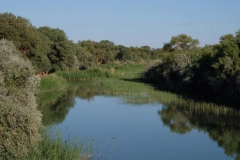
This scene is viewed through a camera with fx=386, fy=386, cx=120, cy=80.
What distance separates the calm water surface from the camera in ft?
45.3

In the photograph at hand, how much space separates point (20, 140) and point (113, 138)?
6.46 metres

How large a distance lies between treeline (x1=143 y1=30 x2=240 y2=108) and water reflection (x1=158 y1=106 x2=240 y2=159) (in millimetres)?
3114

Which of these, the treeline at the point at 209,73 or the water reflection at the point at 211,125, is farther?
the treeline at the point at 209,73

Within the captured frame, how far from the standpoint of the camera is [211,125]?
1867 cm

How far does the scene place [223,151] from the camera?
14.4 meters

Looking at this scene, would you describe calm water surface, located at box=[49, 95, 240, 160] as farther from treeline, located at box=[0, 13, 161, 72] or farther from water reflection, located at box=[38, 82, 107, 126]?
treeline, located at box=[0, 13, 161, 72]

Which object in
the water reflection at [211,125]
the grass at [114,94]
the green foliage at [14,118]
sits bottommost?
the water reflection at [211,125]

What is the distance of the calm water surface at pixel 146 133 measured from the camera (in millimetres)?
13797

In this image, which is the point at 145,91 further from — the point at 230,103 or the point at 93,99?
the point at 230,103

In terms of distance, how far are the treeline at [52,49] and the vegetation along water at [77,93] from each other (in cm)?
8

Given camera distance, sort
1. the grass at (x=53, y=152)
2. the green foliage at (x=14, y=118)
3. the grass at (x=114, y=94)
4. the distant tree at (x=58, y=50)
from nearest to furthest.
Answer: the green foliage at (x=14, y=118) < the grass at (x=53, y=152) < the grass at (x=114, y=94) < the distant tree at (x=58, y=50)

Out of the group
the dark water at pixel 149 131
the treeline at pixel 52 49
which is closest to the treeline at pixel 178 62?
the treeline at pixel 52 49

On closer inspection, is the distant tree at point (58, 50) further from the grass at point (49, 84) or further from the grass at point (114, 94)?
the grass at point (49, 84)

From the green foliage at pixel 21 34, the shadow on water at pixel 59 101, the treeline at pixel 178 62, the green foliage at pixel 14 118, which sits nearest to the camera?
the green foliage at pixel 14 118
